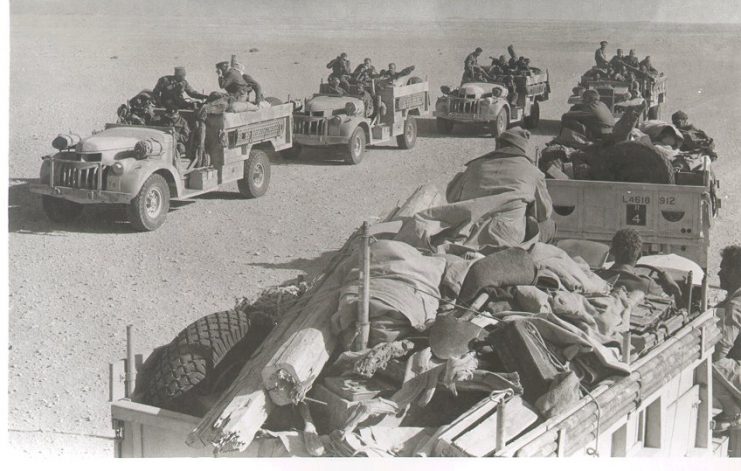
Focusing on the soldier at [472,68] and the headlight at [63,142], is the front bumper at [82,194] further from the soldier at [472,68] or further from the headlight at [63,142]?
the soldier at [472,68]

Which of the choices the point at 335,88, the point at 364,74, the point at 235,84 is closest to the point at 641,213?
the point at 235,84

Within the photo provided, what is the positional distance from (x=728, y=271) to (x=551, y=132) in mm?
14551

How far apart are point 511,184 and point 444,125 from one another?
46.0 ft

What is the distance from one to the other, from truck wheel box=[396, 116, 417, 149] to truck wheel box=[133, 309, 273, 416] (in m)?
14.0

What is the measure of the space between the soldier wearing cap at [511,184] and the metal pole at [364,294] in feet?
6.90

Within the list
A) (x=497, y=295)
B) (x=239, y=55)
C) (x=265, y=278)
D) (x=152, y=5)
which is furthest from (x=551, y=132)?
(x=497, y=295)

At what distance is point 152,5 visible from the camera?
21.4 metres

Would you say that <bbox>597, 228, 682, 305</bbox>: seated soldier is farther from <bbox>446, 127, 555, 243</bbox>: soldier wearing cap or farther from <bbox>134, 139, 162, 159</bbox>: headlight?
<bbox>134, 139, 162, 159</bbox>: headlight

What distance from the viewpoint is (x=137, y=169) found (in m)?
12.7

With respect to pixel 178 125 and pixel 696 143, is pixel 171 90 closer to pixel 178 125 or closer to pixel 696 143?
pixel 178 125

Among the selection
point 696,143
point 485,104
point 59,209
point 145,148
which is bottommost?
point 59,209

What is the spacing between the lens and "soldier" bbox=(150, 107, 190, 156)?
13719 millimetres

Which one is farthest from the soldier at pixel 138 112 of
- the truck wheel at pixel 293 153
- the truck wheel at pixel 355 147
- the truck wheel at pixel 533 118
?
the truck wheel at pixel 533 118

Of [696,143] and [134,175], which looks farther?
[134,175]
